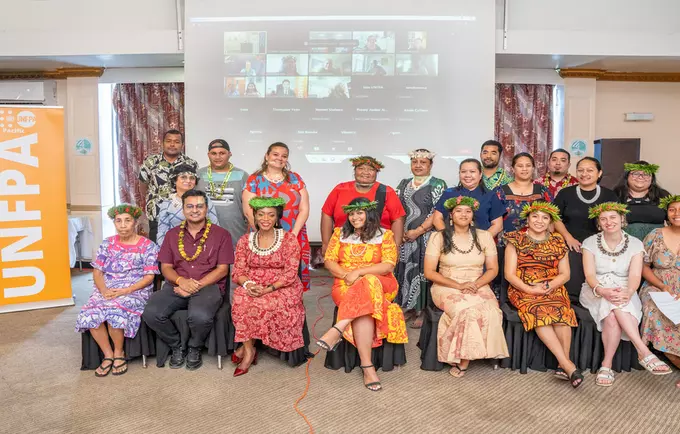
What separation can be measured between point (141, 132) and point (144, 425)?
16.5ft

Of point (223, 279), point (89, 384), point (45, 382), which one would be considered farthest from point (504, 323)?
point (45, 382)

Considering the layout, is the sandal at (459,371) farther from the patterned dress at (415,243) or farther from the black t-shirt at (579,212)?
the black t-shirt at (579,212)

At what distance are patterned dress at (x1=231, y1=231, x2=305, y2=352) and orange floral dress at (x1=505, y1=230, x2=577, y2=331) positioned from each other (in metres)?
1.37

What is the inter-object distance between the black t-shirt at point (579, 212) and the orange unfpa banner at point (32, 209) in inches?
165

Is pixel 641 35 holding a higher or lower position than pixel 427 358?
higher

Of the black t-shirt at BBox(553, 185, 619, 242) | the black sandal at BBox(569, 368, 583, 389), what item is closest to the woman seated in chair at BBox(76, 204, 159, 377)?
the black sandal at BBox(569, 368, 583, 389)

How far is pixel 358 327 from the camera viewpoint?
9.12ft

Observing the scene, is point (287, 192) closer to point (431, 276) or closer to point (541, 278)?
point (431, 276)

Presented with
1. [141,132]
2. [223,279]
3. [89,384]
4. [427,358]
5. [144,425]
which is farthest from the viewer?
[141,132]

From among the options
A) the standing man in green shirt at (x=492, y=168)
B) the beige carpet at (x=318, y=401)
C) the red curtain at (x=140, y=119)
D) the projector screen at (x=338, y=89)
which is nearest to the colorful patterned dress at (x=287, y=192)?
the beige carpet at (x=318, y=401)

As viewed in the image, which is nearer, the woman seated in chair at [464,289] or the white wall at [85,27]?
the woman seated in chair at [464,289]

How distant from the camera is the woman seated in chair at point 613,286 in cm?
275

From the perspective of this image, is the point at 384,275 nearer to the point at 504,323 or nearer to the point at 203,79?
the point at 504,323

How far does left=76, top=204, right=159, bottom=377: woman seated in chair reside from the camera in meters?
2.84
